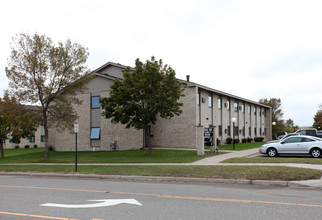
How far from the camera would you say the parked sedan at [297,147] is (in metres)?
18.7

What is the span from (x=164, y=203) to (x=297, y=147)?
571 inches

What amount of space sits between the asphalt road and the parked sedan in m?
10.1

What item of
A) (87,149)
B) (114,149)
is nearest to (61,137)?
(87,149)

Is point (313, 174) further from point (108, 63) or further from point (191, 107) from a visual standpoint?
point (108, 63)

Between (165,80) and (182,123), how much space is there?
26.8 ft

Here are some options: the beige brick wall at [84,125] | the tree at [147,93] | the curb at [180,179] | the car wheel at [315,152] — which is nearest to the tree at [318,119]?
the car wheel at [315,152]

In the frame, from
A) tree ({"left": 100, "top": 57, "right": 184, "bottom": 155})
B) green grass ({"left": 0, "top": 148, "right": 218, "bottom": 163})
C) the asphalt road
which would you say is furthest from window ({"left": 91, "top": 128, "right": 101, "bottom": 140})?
the asphalt road

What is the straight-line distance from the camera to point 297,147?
19.3 metres

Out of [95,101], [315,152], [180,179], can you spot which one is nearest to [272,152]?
[315,152]

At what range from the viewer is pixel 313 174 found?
11.5 metres

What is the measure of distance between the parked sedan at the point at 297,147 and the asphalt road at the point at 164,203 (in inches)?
397

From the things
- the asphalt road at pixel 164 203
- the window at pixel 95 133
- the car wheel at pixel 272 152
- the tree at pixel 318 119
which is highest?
the tree at pixel 318 119

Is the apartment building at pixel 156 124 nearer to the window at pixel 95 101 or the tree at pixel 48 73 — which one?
the window at pixel 95 101

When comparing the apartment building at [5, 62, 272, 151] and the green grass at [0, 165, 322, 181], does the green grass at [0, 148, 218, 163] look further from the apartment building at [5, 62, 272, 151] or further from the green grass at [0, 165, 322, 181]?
the green grass at [0, 165, 322, 181]
